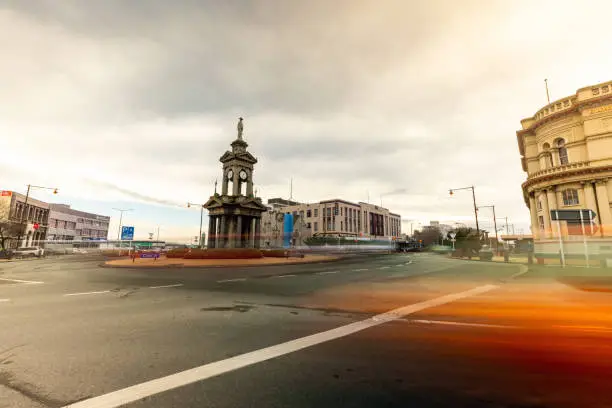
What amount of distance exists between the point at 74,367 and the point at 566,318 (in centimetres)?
878

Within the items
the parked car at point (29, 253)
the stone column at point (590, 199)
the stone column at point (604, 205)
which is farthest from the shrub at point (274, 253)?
the parked car at point (29, 253)

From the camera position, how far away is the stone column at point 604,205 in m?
27.5

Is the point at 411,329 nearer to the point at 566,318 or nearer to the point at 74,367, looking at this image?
the point at 566,318

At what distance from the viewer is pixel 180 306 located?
7.47 meters

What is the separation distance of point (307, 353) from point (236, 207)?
30.9 meters

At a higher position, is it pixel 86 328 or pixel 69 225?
pixel 69 225

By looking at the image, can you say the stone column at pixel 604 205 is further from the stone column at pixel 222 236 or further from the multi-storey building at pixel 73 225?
the multi-storey building at pixel 73 225

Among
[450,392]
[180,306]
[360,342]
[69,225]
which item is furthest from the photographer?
[69,225]

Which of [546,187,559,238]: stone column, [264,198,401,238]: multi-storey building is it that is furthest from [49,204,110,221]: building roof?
[546,187,559,238]: stone column

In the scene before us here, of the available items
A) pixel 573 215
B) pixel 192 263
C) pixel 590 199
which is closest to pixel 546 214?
pixel 590 199

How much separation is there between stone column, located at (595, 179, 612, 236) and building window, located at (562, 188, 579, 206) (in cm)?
181

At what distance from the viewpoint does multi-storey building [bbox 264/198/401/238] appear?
292 ft

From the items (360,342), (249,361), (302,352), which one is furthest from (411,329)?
(249,361)

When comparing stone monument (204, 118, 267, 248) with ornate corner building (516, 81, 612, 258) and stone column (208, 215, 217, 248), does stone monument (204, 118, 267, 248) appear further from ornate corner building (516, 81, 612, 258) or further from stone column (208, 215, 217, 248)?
ornate corner building (516, 81, 612, 258)
